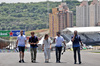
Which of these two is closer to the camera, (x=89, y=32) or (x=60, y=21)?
(x=89, y=32)

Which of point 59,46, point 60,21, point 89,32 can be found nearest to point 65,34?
point 89,32

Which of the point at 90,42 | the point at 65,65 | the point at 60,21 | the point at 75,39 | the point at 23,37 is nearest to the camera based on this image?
→ the point at 65,65

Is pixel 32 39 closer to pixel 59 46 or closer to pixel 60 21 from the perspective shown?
pixel 59 46

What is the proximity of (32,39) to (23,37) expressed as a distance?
476 millimetres

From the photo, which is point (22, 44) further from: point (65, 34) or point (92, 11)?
point (92, 11)

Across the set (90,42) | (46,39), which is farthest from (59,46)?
(90,42)

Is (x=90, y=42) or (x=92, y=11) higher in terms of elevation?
(x=92, y=11)

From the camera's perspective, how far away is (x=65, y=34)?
A: 143 metres

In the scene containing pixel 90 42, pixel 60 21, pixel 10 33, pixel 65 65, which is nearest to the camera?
pixel 65 65

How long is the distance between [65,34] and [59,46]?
126 meters

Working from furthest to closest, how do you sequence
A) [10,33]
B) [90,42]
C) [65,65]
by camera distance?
[90,42] → [10,33] → [65,65]

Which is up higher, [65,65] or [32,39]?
[32,39]

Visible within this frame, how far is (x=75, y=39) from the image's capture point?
1636 centimetres

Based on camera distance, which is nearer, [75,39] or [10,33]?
[75,39]
